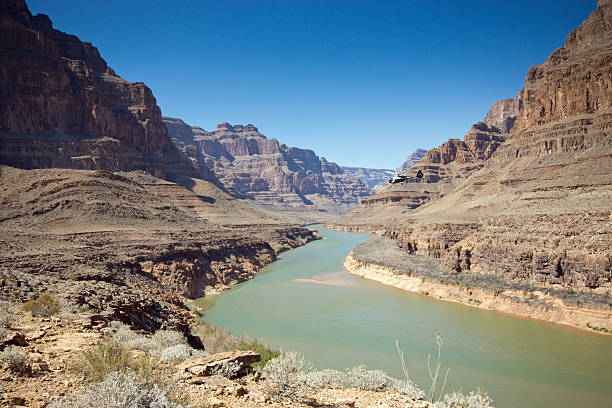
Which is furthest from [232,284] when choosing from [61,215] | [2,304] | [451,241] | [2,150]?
[2,150]

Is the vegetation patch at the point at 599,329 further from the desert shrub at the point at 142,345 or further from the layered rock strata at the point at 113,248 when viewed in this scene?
the desert shrub at the point at 142,345

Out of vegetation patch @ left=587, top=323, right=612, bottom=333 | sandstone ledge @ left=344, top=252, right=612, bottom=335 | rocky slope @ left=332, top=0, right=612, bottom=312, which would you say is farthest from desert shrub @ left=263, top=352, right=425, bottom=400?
rocky slope @ left=332, top=0, right=612, bottom=312

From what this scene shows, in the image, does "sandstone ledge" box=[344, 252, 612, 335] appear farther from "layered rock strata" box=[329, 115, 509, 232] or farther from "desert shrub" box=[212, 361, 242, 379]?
"layered rock strata" box=[329, 115, 509, 232]

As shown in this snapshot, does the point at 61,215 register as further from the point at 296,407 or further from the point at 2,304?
the point at 296,407

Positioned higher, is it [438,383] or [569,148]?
[569,148]

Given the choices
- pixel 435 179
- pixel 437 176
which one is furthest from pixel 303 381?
pixel 437 176

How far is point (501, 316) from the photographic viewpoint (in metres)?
33.2

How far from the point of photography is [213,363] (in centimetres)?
1023

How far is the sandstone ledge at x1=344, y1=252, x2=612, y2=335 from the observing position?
94.2 ft

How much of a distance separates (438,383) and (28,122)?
81762 millimetres

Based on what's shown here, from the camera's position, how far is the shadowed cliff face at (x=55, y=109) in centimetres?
6731

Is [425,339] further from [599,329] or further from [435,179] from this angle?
[435,179]

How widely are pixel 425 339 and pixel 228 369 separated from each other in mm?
21372

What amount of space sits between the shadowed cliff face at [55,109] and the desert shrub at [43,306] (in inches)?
2449
